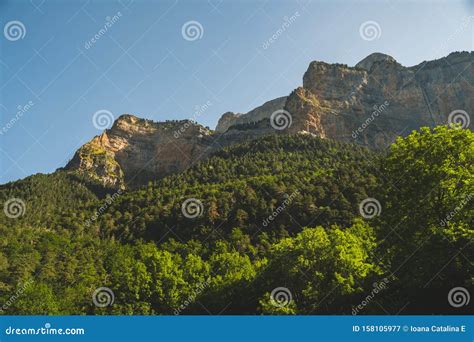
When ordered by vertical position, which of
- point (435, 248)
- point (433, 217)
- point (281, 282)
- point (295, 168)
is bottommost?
point (281, 282)

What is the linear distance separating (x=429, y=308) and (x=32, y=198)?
180 meters

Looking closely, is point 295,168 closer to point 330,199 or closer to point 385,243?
point 330,199

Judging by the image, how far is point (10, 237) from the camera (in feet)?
390

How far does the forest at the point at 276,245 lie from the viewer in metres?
26.7

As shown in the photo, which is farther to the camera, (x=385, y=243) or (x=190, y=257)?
(x=190, y=257)

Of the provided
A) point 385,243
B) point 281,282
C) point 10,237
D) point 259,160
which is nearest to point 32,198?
point 10,237

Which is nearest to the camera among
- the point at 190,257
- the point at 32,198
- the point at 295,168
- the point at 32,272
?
the point at 190,257

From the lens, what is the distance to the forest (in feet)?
87.7

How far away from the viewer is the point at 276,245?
52906 millimetres

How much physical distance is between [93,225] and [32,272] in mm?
55155

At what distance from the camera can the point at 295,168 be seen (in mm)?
163250

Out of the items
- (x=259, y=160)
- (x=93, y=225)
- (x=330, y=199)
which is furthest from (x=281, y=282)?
(x=259, y=160)

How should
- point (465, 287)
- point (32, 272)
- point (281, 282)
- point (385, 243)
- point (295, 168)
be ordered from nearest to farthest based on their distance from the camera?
1. point (465, 287)
2. point (385, 243)
3. point (281, 282)
4. point (32, 272)
5. point (295, 168)

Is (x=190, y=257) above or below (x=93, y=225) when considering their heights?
below
